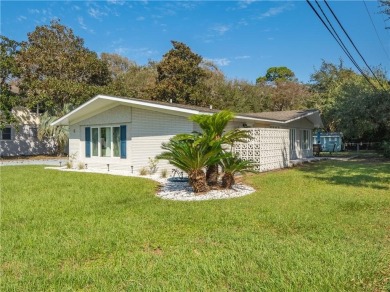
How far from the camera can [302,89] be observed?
44.7 metres

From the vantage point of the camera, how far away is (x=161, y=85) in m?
32.9

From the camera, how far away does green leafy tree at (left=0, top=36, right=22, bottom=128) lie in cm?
2388

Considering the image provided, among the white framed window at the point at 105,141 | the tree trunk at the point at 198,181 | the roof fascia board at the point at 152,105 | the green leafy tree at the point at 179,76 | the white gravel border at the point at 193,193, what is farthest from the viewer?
the green leafy tree at the point at 179,76

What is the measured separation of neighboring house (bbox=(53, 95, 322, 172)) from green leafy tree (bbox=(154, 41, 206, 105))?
15550 mm

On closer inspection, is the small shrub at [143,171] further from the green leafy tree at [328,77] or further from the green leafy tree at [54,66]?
the green leafy tree at [328,77]

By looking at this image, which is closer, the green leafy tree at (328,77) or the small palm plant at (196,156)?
the small palm plant at (196,156)

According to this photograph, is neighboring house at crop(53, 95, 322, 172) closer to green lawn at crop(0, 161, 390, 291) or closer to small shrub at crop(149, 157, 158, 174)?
small shrub at crop(149, 157, 158, 174)

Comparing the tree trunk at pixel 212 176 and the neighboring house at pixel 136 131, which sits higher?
the neighboring house at pixel 136 131

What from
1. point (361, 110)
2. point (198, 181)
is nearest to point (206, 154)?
point (198, 181)

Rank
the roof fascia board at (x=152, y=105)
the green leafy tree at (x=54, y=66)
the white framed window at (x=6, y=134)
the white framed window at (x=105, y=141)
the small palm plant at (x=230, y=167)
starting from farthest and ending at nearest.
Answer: the white framed window at (x=6, y=134)
the green leafy tree at (x=54, y=66)
the white framed window at (x=105, y=141)
the roof fascia board at (x=152, y=105)
the small palm plant at (x=230, y=167)

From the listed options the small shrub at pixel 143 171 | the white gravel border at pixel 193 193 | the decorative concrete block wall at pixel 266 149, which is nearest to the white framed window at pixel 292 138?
the decorative concrete block wall at pixel 266 149

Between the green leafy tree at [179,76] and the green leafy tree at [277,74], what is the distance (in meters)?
28.6

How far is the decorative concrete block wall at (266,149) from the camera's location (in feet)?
44.8

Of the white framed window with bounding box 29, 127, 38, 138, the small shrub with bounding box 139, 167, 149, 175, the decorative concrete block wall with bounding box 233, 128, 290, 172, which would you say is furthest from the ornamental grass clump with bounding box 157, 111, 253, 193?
the white framed window with bounding box 29, 127, 38, 138
